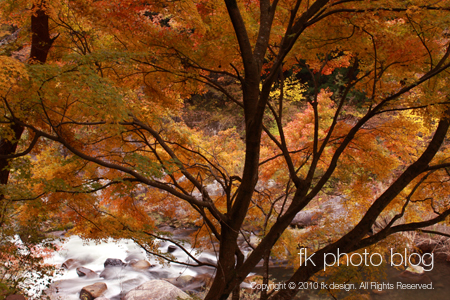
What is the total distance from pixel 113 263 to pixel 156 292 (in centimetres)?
319

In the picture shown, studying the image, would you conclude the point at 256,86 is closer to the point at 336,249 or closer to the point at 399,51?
the point at 399,51

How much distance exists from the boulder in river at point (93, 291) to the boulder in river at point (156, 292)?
1066 mm

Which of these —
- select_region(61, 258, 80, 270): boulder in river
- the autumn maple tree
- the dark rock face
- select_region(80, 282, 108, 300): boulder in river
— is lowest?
select_region(80, 282, 108, 300): boulder in river

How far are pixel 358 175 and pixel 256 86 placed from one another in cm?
399

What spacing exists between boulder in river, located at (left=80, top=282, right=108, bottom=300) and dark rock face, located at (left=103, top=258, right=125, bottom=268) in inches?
52.5

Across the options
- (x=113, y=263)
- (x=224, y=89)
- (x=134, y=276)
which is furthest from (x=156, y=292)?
(x=224, y=89)

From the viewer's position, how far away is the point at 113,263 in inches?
352

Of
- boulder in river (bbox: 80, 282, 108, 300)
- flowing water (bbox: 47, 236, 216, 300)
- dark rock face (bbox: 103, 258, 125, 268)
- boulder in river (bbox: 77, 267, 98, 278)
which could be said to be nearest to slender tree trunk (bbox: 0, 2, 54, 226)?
flowing water (bbox: 47, 236, 216, 300)

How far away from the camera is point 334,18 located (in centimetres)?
310

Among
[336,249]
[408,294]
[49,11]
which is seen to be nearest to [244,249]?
[408,294]

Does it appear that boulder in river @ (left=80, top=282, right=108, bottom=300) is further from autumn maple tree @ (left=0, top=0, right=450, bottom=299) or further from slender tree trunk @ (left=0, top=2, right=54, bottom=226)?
slender tree trunk @ (left=0, top=2, right=54, bottom=226)

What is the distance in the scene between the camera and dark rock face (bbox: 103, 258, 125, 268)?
29.2ft

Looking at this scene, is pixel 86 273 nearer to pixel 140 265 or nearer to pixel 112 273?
pixel 112 273

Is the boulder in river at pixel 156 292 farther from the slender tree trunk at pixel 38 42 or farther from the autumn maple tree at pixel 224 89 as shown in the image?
the slender tree trunk at pixel 38 42
